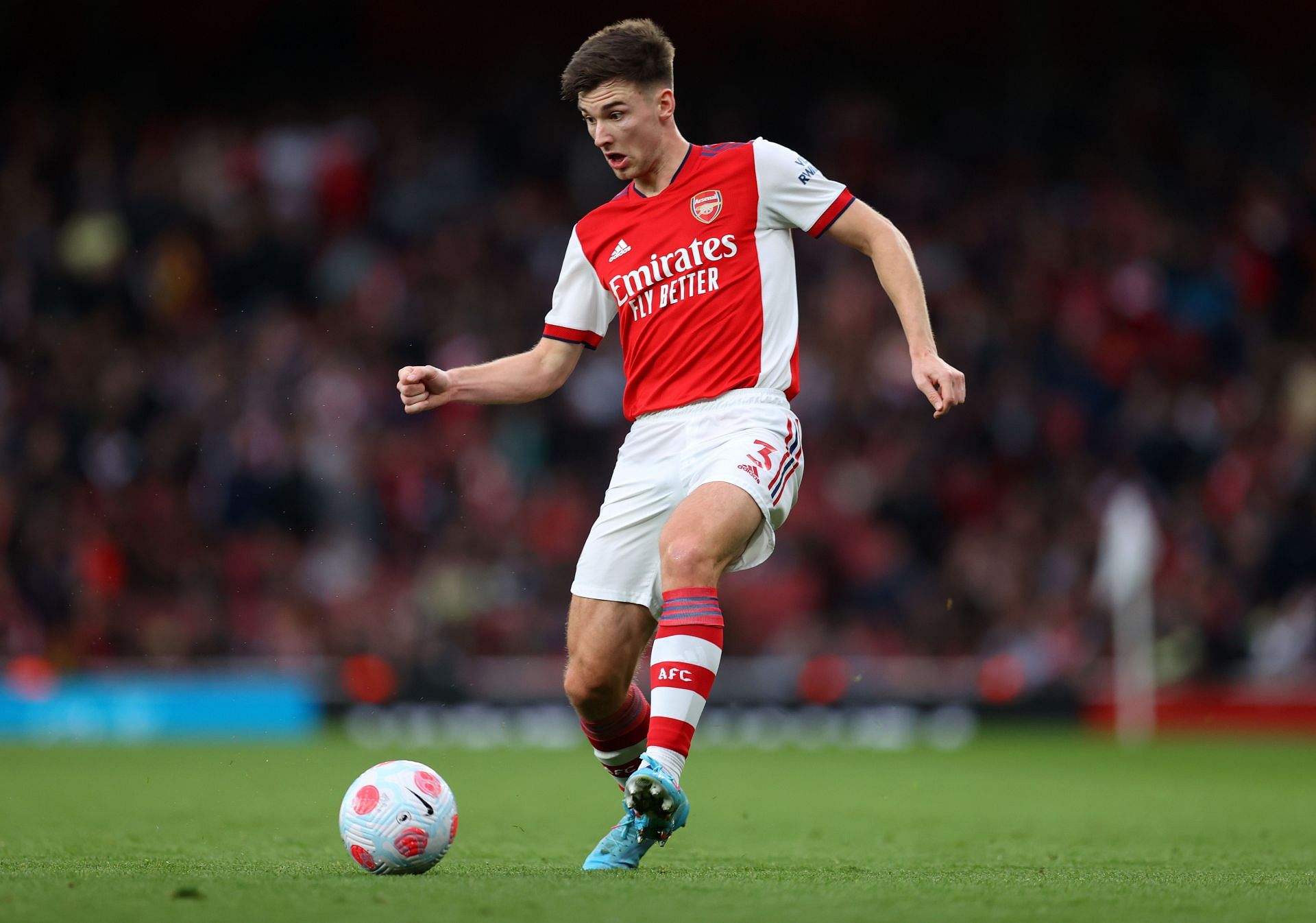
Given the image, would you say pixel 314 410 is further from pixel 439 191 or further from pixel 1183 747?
pixel 1183 747

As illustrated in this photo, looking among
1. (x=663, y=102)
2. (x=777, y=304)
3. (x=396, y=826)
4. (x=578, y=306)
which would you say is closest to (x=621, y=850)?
(x=396, y=826)

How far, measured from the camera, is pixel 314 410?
54.9 ft

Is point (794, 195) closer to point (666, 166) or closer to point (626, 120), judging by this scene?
point (666, 166)

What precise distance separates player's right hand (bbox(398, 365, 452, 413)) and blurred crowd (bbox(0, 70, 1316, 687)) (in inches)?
394

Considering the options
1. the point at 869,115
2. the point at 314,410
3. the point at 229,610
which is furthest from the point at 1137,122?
the point at 229,610

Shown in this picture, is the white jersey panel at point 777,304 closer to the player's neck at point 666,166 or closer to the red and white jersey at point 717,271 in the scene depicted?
the red and white jersey at point 717,271

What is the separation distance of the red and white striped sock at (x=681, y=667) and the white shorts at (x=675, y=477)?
12.9 inches

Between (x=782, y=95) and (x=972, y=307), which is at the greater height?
(x=782, y=95)

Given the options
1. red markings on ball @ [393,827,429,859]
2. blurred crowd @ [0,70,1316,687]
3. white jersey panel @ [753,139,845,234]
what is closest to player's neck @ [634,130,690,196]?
white jersey panel @ [753,139,845,234]

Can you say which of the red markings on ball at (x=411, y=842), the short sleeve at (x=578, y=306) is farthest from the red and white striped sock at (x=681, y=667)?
the short sleeve at (x=578, y=306)

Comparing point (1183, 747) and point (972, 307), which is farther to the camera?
point (972, 307)

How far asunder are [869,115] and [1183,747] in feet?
28.5

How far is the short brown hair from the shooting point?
5.69m

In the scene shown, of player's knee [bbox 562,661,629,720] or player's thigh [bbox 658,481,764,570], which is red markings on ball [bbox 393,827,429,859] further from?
player's thigh [bbox 658,481,764,570]
